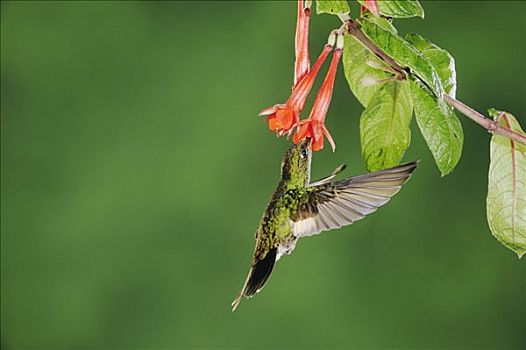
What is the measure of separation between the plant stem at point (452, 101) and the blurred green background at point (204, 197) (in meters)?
1.71

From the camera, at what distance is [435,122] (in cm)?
64

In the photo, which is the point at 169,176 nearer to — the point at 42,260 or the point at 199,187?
the point at 199,187

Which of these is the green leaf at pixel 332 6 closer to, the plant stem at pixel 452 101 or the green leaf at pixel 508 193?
the plant stem at pixel 452 101

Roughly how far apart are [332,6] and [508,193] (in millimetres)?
319

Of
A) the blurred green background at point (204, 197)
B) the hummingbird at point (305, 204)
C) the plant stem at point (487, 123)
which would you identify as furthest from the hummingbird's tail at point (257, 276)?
the blurred green background at point (204, 197)

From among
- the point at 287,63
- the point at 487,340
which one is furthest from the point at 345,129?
the point at 487,340

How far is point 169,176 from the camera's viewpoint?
2.64 meters

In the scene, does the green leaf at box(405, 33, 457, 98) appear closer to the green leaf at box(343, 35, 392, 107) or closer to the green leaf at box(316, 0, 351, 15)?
the green leaf at box(343, 35, 392, 107)

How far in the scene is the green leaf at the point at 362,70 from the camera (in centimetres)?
73

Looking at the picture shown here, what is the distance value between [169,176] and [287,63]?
0.50 metres

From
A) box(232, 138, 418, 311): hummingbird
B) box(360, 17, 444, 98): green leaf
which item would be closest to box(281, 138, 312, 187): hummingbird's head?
box(232, 138, 418, 311): hummingbird

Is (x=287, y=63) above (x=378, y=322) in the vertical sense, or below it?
above

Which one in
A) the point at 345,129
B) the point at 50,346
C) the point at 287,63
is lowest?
the point at 50,346

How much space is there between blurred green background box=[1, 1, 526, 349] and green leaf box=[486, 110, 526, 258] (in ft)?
5.22
